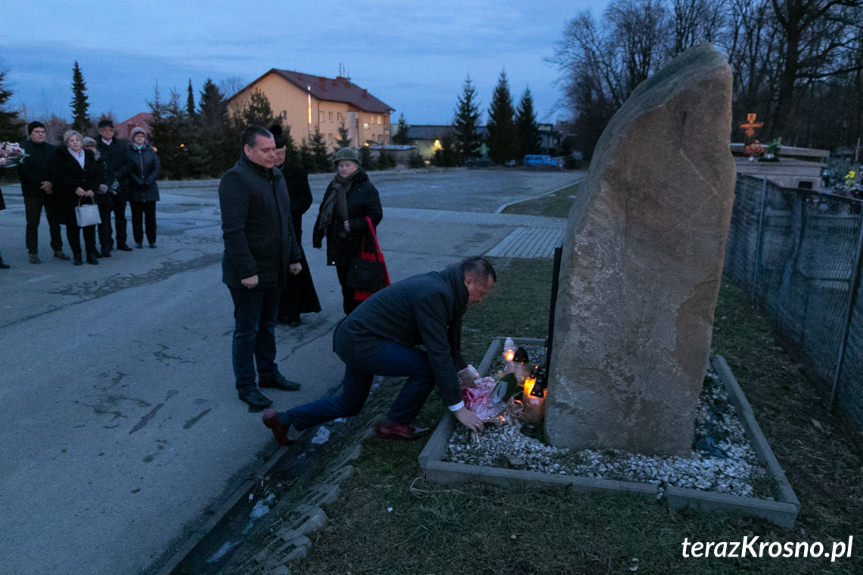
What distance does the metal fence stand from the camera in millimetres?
4527

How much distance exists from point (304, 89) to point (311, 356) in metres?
53.9

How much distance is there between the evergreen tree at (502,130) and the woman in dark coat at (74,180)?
59246 millimetres

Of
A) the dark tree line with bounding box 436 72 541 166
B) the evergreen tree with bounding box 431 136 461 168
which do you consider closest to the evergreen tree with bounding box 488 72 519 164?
the dark tree line with bounding box 436 72 541 166

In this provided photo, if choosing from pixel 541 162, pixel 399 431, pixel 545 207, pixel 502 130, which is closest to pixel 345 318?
pixel 399 431

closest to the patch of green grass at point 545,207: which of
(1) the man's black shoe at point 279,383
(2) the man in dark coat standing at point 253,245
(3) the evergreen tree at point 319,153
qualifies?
(1) the man's black shoe at point 279,383

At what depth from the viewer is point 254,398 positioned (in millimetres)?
4438

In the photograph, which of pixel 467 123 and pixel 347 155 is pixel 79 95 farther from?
pixel 347 155

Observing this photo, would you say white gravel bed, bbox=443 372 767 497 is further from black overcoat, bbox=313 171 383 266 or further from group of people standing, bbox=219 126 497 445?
black overcoat, bbox=313 171 383 266

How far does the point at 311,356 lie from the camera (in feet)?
18.3

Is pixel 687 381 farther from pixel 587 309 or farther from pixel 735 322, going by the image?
pixel 735 322

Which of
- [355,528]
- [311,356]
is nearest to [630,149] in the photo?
[355,528]

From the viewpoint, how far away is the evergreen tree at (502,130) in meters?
64.8

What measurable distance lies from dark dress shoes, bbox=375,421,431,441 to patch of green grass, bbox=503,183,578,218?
566 inches

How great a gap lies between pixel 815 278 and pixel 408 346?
4.25 m
